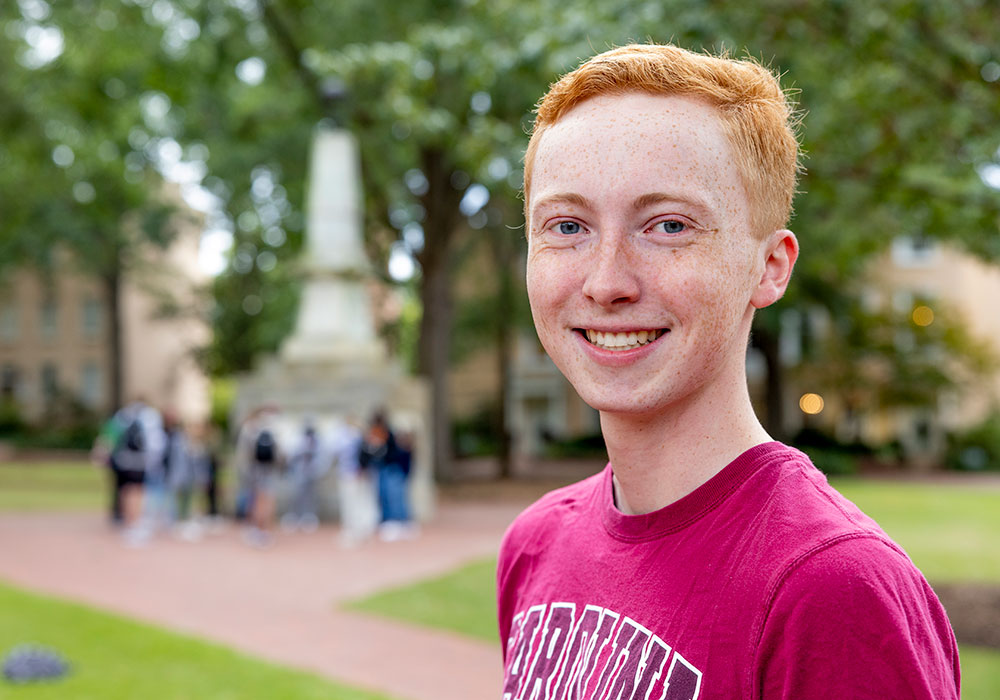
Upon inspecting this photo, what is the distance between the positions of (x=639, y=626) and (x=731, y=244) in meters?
0.57

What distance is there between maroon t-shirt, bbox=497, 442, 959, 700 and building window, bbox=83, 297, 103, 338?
187 ft

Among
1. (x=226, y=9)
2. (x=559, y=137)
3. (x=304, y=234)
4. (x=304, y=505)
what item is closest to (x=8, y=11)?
(x=226, y=9)

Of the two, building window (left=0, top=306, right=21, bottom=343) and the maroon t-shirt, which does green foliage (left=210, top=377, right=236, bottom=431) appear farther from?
the maroon t-shirt

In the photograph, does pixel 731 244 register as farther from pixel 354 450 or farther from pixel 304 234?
pixel 304 234

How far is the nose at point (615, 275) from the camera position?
1.43 metres

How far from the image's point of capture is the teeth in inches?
57.1

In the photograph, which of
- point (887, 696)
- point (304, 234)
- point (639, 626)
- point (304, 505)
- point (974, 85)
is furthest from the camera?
point (304, 234)

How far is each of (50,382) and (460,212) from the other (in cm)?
3426

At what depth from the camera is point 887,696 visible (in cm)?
115

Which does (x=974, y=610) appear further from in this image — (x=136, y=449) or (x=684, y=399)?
(x=136, y=449)

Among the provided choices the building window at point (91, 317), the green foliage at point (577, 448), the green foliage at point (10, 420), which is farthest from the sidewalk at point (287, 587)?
the building window at point (91, 317)

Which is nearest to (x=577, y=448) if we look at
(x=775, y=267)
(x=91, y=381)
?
(x=91, y=381)

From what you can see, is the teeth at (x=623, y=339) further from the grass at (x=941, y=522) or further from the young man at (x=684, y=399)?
the grass at (x=941, y=522)

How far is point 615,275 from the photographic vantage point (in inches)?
56.3
